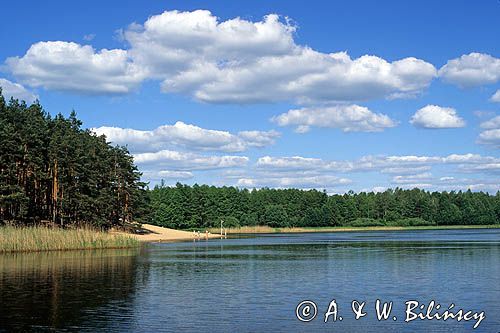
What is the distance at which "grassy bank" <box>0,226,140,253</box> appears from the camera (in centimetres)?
5556

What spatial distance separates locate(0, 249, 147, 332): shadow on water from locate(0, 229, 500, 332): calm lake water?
4 centimetres

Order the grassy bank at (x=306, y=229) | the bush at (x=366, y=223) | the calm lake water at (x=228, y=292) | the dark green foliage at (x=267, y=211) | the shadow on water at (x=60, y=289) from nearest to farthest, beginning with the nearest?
the calm lake water at (x=228, y=292)
the shadow on water at (x=60, y=289)
the dark green foliage at (x=267, y=211)
the grassy bank at (x=306, y=229)
the bush at (x=366, y=223)

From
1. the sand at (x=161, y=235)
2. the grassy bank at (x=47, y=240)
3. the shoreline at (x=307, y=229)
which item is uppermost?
the grassy bank at (x=47, y=240)

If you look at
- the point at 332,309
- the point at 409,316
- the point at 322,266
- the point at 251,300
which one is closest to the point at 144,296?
the point at 251,300

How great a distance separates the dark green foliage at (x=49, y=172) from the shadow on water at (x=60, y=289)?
18885mm

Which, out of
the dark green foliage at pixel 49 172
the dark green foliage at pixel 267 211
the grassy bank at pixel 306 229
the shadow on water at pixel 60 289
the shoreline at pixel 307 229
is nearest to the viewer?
the shadow on water at pixel 60 289

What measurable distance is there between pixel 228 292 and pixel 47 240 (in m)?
32.7

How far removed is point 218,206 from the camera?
166875 millimetres

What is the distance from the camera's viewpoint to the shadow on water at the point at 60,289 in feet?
75.6

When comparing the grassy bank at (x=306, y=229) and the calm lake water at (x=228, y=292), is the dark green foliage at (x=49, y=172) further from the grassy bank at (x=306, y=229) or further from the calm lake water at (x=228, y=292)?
the grassy bank at (x=306, y=229)

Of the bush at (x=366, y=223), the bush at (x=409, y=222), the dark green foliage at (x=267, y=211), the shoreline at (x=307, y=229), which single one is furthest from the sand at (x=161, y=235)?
the bush at (x=409, y=222)

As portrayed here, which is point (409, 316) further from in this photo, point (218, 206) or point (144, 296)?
point (218, 206)

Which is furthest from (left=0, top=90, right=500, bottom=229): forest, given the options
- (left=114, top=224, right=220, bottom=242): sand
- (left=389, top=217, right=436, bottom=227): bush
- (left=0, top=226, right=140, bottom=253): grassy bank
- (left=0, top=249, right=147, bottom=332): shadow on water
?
(left=389, top=217, right=436, bottom=227): bush

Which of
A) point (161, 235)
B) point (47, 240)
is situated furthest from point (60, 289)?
point (161, 235)
